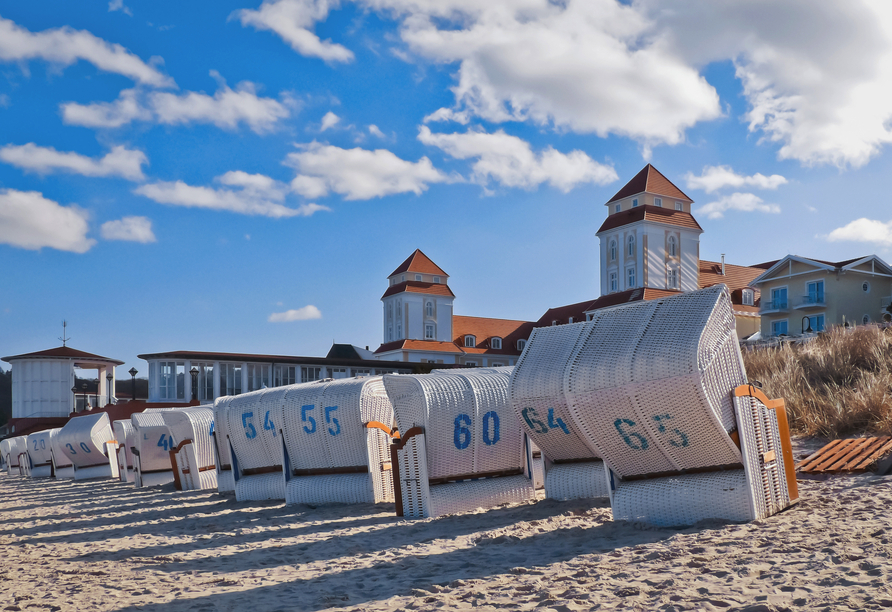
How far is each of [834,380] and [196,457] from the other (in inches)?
473

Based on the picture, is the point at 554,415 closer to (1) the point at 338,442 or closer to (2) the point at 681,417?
(2) the point at 681,417

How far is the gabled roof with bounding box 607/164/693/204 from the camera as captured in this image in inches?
2210

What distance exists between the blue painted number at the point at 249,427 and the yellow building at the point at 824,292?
1397 inches

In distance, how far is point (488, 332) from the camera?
6950 cm

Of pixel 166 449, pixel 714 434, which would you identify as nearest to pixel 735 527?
pixel 714 434

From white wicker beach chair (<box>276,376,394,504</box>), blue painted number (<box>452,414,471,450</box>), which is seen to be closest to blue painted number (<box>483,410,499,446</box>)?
blue painted number (<box>452,414,471,450</box>)

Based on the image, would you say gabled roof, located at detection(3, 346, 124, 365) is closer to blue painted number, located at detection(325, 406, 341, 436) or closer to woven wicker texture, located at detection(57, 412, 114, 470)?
woven wicker texture, located at detection(57, 412, 114, 470)

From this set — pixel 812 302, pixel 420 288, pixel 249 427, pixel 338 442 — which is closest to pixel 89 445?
pixel 249 427

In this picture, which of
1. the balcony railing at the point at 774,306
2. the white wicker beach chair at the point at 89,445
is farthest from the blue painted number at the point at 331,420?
the balcony railing at the point at 774,306

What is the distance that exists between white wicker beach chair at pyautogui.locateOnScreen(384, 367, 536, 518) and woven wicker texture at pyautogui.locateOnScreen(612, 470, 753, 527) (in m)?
2.34

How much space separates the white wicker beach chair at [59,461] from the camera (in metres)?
24.8

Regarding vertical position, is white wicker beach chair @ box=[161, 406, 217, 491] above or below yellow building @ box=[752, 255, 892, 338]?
below

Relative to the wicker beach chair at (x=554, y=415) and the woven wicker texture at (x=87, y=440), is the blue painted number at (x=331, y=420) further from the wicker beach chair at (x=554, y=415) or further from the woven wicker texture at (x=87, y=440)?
the woven wicker texture at (x=87, y=440)

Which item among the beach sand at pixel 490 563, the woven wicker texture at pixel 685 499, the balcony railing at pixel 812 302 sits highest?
the balcony railing at pixel 812 302
